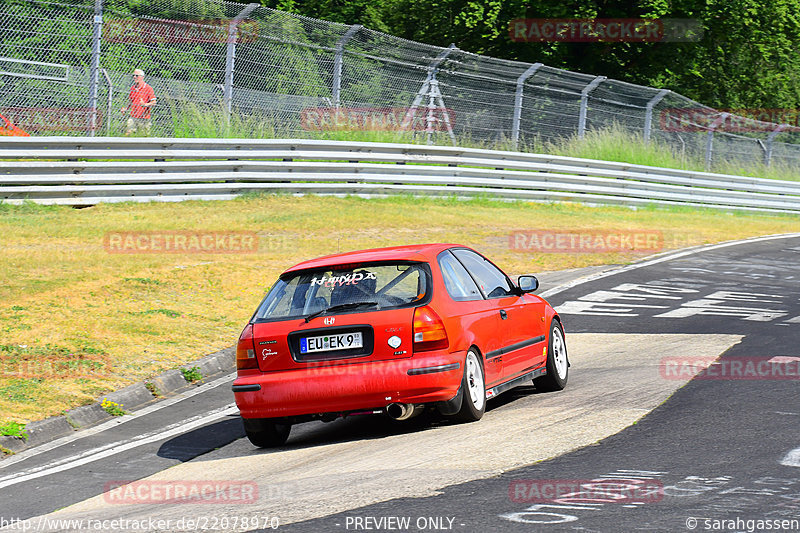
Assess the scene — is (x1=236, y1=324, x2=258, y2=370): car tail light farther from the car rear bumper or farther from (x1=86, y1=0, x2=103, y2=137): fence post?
(x1=86, y1=0, x2=103, y2=137): fence post

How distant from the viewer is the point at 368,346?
284 inches

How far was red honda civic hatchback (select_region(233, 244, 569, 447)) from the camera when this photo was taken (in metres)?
7.16

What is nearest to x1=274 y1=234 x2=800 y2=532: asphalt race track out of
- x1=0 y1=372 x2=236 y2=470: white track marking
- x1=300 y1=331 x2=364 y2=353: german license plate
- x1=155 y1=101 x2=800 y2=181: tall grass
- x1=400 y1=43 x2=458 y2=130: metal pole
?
x1=300 y1=331 x2=364 y2=353: german license plate

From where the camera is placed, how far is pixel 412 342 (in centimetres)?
717

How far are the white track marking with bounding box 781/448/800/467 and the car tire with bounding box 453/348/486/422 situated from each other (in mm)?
2231

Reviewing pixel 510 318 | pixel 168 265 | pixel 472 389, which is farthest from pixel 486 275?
pixel 168 265

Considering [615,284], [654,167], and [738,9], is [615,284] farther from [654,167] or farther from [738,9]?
[738,9]

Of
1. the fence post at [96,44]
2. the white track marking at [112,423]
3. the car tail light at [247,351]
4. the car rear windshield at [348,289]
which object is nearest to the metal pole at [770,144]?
the fence post at [96,44]

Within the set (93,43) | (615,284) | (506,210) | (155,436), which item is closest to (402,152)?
(506,210)

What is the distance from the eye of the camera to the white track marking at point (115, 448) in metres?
7.10

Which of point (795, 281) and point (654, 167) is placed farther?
point (654, 167)

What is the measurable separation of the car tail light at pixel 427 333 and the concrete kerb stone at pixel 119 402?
3.09m

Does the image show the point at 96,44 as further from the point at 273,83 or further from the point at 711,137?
the point at 711,137

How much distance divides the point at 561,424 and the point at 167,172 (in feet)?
46.2
